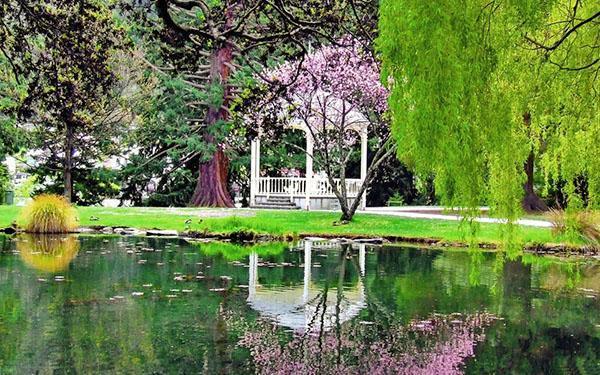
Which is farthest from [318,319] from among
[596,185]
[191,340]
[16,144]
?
[16,144]

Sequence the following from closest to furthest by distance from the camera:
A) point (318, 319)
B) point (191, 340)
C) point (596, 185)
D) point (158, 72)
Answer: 1. point (596, 185)
2. point (191, 340)
3. point (318, 319)
4. point (158, 72)

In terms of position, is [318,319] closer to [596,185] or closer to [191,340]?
[191,340]

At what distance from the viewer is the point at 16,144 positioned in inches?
1080

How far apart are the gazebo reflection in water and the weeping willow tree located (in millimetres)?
2621

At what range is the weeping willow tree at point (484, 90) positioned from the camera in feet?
16.1

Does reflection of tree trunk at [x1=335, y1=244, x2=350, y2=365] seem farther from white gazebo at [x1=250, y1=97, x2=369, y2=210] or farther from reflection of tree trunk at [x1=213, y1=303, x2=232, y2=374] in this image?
→ white gazebo at [x1=250, y1=97, x2=369, y2=210]

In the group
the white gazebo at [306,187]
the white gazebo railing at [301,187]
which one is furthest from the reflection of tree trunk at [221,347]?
the white gazebo railing at [301,187]

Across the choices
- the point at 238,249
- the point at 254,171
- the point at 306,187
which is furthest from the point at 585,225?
the point at 254,171

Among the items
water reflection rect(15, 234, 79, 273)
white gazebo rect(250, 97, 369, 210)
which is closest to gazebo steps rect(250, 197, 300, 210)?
white gazebo rect(250, 97, 369, 210)

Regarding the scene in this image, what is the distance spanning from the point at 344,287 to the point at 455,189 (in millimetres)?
5777

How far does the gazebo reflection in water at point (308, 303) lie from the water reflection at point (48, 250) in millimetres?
3152

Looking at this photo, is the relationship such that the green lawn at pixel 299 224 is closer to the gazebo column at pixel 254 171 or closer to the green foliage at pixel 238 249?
the green foliage at pixel 238 249

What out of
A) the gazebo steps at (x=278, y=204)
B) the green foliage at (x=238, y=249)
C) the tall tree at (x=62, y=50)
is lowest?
the green foliage at (x=238, y=249)

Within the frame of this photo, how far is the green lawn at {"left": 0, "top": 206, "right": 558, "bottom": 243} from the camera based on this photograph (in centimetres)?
1833
